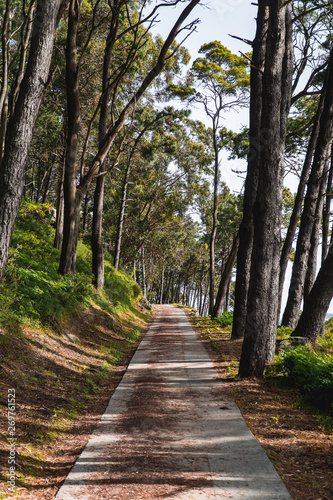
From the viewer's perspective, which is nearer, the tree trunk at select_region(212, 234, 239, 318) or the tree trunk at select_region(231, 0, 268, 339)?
the tree trunk at select_region(231, 0, 268, 339)

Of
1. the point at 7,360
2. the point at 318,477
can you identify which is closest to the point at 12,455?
the point at 7,360

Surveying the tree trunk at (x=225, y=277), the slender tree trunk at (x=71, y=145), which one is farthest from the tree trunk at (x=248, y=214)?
the slender tree trunk at (x=71, y=145)

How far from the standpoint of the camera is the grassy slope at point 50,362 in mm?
3750

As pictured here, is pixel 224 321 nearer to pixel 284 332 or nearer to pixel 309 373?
pixel 284 332

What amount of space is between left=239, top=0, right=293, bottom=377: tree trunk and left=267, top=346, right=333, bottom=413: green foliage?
1.46ft

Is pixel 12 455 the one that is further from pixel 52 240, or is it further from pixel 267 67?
pixel 52 240

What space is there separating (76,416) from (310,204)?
30.0 ft

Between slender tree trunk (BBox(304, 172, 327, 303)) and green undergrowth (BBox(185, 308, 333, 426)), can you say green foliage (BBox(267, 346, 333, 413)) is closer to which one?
green undergrowth (BBox(185, 308, 333, 426))

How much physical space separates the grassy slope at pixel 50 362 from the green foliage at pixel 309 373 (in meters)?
3.15

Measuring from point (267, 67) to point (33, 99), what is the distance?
15.3ft

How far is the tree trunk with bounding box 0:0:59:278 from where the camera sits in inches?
183

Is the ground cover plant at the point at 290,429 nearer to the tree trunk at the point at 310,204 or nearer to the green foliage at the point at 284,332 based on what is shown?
the green foliage at the point at 284,332

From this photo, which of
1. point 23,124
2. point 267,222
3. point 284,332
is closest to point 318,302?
point 267,222

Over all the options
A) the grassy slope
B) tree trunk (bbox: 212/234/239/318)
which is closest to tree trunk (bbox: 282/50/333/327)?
tree trunk (bbox: 212/234/239/318)
